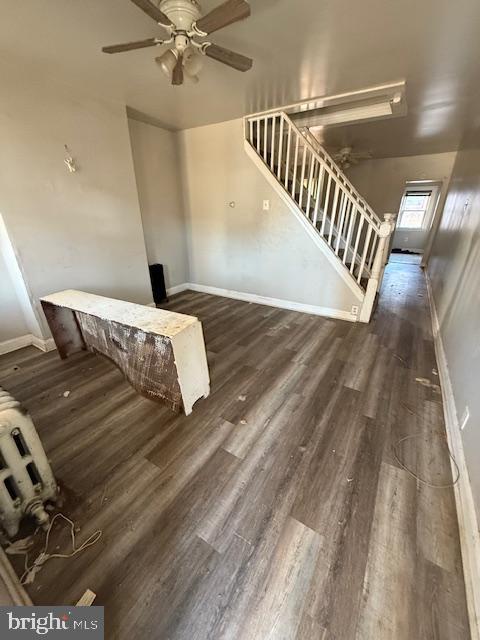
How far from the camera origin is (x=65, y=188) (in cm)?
259

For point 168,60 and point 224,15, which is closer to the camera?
point 224,15

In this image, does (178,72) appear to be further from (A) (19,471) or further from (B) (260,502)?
(B) (260,502)

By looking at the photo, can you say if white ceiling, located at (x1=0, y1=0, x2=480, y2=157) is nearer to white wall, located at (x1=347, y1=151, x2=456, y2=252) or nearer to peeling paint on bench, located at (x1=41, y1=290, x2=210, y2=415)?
peeling paint on bench, located at (x1=41, y1=290, x2=210, y2=415)

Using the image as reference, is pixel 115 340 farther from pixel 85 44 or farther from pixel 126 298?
pixel 85 44

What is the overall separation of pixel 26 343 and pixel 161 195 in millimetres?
2767

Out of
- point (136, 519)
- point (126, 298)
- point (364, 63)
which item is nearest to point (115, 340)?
point (136, 519)

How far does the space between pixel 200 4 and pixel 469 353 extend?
9.26 feet

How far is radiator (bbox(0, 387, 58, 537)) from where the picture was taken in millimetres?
1029

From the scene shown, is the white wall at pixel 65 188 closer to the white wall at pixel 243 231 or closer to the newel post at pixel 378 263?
the white wall at pixel 243 231

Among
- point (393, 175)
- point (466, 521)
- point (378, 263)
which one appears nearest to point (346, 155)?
point (393, 175)

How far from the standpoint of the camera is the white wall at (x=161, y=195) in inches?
143

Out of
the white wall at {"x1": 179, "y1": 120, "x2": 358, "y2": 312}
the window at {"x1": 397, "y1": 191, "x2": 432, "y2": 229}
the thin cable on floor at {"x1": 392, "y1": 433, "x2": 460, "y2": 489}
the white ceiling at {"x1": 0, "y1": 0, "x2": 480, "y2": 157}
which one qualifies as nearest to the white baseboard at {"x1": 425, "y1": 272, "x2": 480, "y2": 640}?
the thin cable on floor at {"x1": 392, "y1": 433, "x2": 460, "y2": 489}

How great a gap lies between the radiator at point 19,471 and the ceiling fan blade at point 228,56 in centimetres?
231

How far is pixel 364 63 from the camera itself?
211 cm
